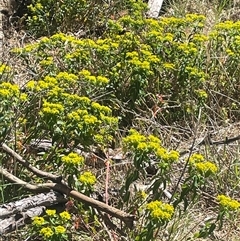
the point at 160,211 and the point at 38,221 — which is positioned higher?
the point at 160,211

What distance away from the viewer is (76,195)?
9.89 feet

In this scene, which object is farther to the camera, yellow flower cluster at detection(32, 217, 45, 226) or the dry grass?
the dry grass

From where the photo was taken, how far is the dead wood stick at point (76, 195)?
2.96m

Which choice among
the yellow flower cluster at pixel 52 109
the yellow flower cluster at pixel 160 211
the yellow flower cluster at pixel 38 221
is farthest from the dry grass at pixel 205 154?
the yellow flower cluster at pixel 52 109

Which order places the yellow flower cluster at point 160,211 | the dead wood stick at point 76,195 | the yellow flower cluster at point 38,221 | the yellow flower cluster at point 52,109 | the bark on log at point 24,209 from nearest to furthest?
1. the yellow flower cluster at point 160,211
2. the yellow flower cluster at point 38,221
3. the bark on log at point 24,209
4. the dead wood stick at point 76,195
5. the yellow flower cluster at point 52,109

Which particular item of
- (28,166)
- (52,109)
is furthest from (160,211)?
(28,166)

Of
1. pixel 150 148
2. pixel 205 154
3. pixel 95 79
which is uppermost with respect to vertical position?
pixel 95 79

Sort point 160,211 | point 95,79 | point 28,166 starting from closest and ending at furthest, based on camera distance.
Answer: point 160,211 < point 28,166 < point 95,79

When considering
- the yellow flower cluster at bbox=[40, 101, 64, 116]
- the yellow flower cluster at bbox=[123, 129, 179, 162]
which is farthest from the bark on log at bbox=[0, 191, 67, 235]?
the yellow flower cluster at bbox=[123, 129, 179, 162]

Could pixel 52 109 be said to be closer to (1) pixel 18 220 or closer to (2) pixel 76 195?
(2) pixel 76 195

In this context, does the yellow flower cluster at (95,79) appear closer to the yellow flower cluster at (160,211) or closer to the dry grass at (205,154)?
the dry grass at (205,154)

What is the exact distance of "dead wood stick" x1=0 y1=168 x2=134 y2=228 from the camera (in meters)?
2.96

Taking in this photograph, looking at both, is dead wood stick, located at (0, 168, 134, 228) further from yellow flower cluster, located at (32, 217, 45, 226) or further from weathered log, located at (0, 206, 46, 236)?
yellow flower cluster, located at (32, 217, 45, 226)

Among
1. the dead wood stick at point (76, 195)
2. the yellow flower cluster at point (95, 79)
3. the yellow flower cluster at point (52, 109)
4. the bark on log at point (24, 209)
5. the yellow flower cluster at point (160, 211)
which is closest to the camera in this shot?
the yellow flower cluster at point (160, 211)
